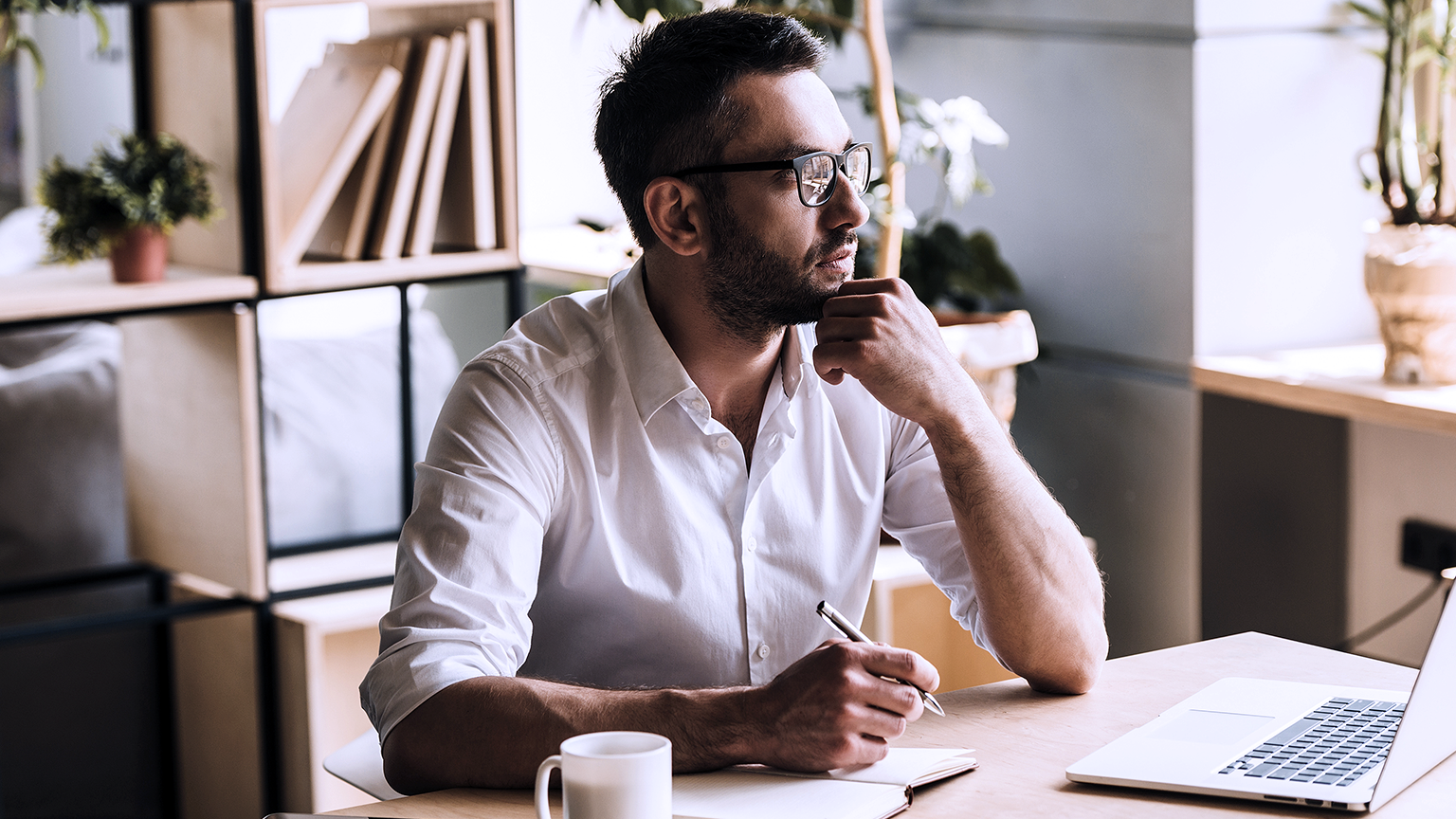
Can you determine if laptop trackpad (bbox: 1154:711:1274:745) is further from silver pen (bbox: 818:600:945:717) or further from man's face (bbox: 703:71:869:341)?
man's face (bbox: 703:71:869:341)

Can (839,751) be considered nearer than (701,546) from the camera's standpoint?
Yes

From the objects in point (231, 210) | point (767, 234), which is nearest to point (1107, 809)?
point (767, 234)

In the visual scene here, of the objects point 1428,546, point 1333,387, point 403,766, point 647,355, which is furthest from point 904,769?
point 1428,546

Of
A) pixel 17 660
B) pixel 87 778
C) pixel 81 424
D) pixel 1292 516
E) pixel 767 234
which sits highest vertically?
pixel 767 234

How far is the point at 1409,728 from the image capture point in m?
1.08

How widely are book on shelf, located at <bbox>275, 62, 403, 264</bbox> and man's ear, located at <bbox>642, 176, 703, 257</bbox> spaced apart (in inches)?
37.7

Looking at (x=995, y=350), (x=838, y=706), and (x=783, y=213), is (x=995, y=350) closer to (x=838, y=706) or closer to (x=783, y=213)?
(x=783, y=213)

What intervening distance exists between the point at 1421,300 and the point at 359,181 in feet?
5.75

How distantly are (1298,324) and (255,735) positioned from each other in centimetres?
203

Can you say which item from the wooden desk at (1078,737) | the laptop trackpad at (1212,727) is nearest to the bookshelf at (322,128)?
→ the wooden desk at (1078,737)

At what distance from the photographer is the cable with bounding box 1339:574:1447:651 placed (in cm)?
264

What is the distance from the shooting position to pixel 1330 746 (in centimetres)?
122

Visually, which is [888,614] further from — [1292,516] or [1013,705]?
[1013,705]

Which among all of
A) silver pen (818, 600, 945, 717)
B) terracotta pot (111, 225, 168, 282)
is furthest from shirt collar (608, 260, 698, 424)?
terracotta pot (111, 225, 168, 282)
